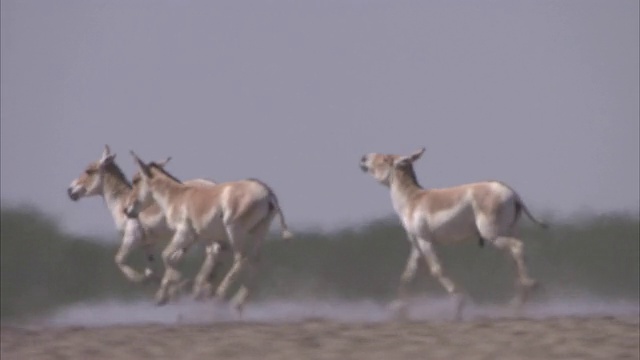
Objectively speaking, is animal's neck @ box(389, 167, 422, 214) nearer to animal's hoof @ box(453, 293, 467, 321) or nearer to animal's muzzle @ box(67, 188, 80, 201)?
animal's hoof @ box(453, 293, 467, 321)

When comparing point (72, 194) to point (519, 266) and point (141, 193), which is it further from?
point (519, 266)

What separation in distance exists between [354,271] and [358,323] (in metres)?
13.6

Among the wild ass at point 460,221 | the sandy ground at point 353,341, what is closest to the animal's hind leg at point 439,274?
the wild ass at point 460,221

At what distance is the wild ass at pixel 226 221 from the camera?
26484mm

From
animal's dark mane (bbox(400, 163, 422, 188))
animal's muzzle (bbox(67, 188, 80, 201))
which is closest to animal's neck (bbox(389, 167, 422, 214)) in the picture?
animal's dark mane (bbox(400, 163, 422, 188))

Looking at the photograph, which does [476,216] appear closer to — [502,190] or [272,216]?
[502,190]

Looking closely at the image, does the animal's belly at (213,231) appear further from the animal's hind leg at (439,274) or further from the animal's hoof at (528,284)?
the animal's hoof at (528,284)

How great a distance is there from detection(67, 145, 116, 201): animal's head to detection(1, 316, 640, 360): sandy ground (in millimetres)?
7240

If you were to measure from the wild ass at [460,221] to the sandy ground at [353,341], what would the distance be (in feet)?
7.25

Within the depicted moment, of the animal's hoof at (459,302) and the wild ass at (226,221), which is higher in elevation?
the wild ass at (226,221)

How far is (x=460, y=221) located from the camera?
2512cm

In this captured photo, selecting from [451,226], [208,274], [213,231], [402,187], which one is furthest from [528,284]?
[208,274]

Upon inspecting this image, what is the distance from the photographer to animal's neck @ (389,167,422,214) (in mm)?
26234

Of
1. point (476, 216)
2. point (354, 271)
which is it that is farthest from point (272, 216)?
point (354, 271)
